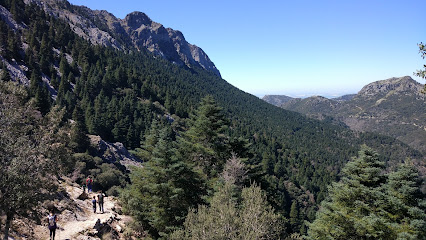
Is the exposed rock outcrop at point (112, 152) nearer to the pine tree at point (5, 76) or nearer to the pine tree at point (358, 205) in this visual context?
the pine tree at point (5, 76)

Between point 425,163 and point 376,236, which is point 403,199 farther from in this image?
point 425,163

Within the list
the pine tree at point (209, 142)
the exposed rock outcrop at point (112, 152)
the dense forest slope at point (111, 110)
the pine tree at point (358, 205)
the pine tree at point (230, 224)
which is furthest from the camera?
the exposed rock outcrop at point (112, 152)

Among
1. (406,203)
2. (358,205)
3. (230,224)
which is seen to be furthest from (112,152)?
(406,203)

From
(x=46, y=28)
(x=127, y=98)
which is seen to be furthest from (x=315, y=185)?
(x=46, y=28)

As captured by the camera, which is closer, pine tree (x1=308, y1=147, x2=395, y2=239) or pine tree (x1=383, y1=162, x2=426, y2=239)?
pine tree (x1=383, y1=162, x2=426, y2=239)

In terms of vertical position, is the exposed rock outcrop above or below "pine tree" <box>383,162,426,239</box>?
below

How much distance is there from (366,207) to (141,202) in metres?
16.3

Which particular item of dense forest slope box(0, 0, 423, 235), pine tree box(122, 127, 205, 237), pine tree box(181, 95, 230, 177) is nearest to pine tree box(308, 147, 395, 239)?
dense forest slope box(0, 0, 423, 235)

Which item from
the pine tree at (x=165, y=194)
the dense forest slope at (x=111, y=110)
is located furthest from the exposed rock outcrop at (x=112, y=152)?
the pine tree at (x=165, y=194)

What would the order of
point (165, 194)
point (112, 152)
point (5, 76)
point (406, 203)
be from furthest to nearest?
point (112, 152) < point (165, 194) < point (5, 76) < point (406, 203)

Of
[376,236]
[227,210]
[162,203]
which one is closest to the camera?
[227,210]

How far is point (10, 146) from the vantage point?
7.77 metres

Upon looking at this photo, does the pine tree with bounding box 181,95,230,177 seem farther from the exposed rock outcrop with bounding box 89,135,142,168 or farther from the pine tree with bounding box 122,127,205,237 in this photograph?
the exposed rock outcrop with bounding box 89,135,142,168

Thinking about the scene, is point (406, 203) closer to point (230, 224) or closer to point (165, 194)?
point (230, 224)
